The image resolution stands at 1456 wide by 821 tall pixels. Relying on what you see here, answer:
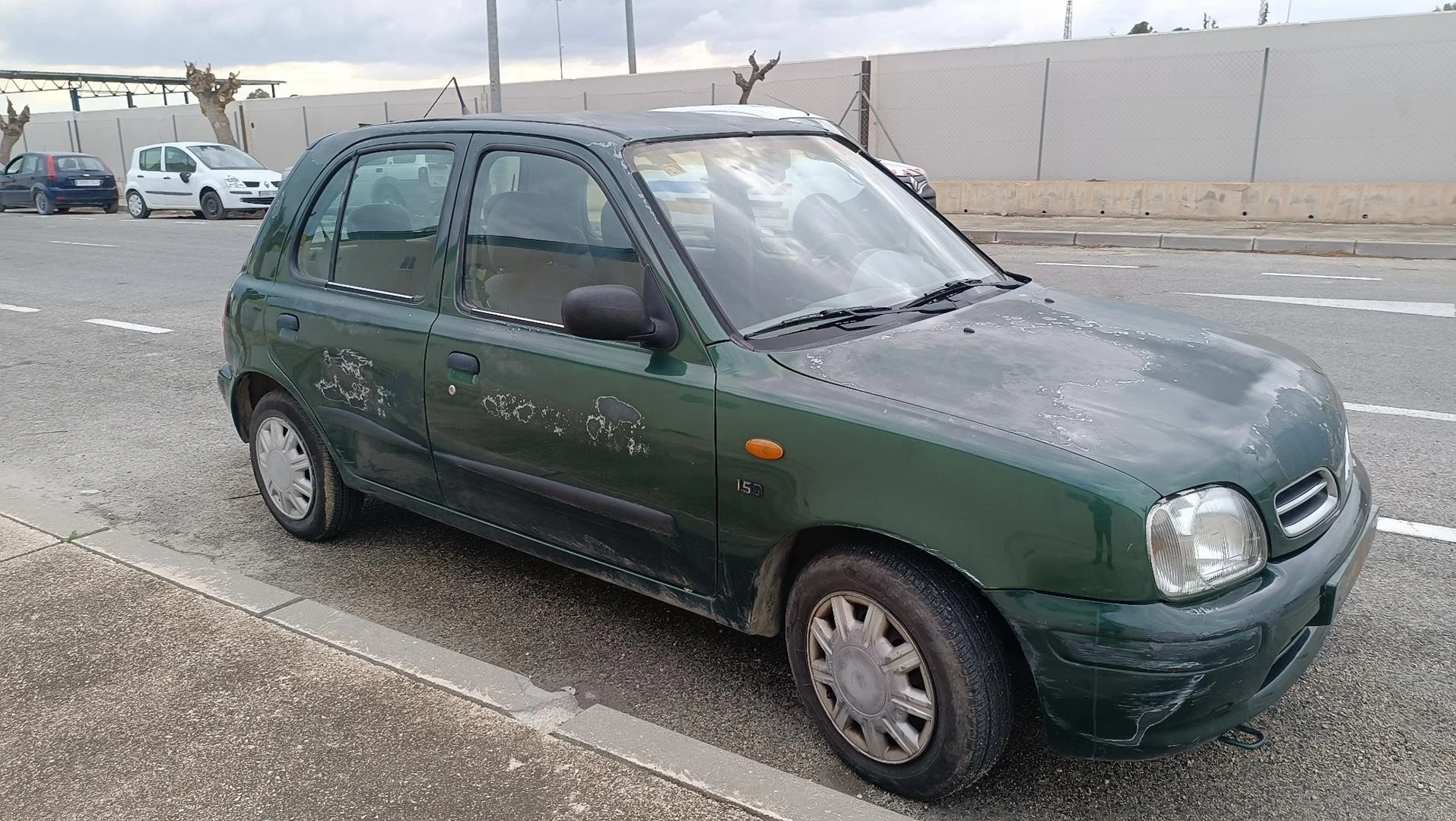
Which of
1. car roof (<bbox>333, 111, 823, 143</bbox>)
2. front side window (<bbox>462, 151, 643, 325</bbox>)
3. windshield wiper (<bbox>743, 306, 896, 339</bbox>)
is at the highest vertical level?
car roof (<bbox>333, 111, 823, 143</bbox>)

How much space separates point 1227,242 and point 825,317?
1295 centimetres

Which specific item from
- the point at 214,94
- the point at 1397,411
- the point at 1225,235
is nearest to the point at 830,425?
the point at 1397,411

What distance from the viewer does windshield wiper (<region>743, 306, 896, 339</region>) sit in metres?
3.00

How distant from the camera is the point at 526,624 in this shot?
12.2 ft

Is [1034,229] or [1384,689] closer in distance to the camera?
[1384,689]

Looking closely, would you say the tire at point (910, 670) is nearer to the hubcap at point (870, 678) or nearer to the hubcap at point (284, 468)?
the hubcap at point (870, 678)

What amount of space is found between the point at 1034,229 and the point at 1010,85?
5.89 m

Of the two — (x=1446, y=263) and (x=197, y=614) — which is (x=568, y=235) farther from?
(x=1446, y=263)

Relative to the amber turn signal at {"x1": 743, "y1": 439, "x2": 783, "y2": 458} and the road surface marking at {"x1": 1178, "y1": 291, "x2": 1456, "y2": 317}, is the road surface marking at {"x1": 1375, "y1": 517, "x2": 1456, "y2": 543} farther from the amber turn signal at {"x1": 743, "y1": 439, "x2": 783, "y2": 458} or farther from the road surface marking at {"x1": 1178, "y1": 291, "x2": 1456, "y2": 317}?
the road surface marking at {"x1": 1178, "y1": 291, "x2": 1456, "y2": 317}

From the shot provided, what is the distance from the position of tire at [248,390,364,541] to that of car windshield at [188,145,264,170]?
71.3ft

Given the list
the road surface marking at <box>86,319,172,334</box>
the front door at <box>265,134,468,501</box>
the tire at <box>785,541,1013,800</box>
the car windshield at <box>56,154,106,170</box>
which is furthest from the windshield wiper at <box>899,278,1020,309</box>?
the car windshield at <box>56,154,106,170</box>

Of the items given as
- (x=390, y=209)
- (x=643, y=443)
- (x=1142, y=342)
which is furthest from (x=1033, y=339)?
(x=390, y=209)

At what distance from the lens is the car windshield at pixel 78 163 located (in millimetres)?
26859

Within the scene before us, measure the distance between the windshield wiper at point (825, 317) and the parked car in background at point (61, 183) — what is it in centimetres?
2917
